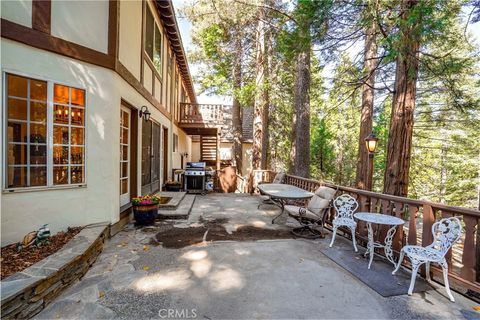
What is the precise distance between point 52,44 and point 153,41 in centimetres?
350

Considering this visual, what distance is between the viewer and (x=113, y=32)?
13.5 feet

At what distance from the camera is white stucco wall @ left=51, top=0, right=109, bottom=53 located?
361 cm

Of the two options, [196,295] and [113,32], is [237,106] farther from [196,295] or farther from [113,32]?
[196,295]

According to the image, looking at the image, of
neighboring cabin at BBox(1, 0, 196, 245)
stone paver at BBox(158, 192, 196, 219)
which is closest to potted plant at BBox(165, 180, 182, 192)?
stone paver at BBox(158, 192, 196, 219)

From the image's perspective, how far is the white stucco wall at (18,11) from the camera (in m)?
3.16

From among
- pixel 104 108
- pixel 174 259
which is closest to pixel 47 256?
pixel 174 259

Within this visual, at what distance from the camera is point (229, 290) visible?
263cm

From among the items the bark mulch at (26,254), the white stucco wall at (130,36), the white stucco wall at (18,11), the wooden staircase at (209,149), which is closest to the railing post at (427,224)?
the bark mulch at (26,254)

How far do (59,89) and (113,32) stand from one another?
133cm

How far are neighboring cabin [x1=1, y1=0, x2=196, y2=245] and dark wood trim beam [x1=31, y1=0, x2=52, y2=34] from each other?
0.04 ft

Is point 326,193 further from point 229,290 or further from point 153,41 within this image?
point 153,41

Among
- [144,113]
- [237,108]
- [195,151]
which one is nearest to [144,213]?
[144,113]

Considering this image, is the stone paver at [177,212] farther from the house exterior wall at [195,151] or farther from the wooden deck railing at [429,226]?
the house exterior wall at [195,151]

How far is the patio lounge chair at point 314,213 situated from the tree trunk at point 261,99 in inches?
237
